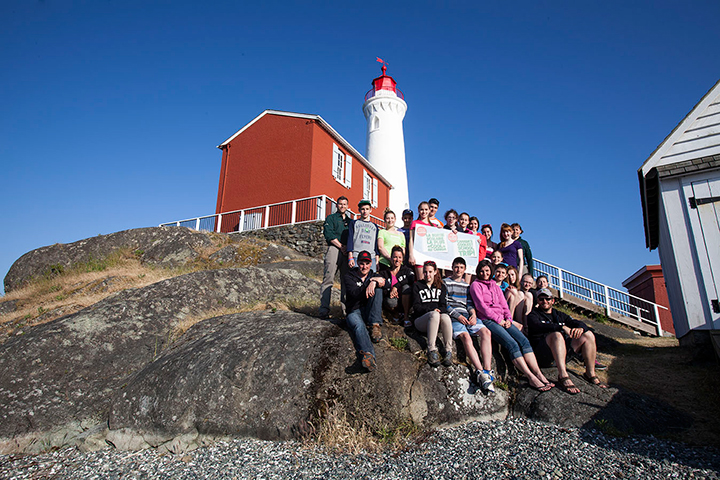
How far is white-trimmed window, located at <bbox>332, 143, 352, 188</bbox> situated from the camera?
18297mm

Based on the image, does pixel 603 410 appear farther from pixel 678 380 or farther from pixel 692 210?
pixel 692 210

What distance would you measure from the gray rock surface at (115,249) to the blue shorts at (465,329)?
30.1 ft

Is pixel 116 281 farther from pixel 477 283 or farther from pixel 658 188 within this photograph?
pixel 658 188

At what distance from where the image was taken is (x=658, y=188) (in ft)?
24.3

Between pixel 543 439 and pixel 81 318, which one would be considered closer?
pixel 543 439

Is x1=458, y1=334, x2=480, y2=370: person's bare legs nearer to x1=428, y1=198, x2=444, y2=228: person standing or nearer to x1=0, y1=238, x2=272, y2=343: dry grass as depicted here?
x1=428, y1=198, x2=444, y2=228: person standing

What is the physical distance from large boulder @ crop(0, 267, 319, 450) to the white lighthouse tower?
16.6 metres

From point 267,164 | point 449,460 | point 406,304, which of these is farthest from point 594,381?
point 267,164

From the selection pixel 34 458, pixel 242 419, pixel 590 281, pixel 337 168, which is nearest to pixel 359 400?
pixel 242 419

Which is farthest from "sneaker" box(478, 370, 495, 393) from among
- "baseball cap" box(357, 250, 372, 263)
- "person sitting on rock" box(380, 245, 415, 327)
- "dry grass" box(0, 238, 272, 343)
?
A: "dry grass" box(0, 238, 272, 343)

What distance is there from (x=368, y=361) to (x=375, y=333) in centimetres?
50

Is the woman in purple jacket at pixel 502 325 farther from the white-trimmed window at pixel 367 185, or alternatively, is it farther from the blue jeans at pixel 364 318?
the white-trimmed window at pixel 367 185

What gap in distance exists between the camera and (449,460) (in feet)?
12.6

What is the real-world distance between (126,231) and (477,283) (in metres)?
12.4
